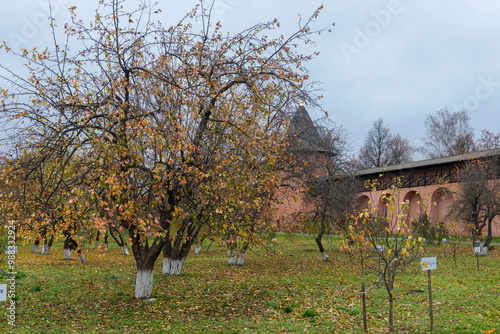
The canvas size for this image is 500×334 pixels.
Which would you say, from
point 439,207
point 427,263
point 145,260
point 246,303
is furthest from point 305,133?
point 439,207

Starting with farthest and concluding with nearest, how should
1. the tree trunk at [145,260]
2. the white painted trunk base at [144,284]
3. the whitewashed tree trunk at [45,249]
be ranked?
the whitewashed tree trunk at [45,249] → the white painted trunk base at [144,284] → the tree trunk at [145,260]

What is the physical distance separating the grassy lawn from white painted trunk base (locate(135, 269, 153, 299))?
27cm

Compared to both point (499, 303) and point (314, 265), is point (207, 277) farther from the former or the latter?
point (499, 303)

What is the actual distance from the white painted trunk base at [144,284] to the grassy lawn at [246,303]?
27cm

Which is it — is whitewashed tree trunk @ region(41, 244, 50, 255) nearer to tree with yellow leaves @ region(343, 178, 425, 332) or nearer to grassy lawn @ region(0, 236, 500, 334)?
grassy lawn @ region(0, 236, 500, 334)

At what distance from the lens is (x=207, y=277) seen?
13734 mm

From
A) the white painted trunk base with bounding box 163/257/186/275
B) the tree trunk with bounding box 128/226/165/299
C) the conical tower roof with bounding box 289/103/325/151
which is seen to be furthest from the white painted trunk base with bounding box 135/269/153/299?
the conical tower roof with bounding box 289/103/325/151

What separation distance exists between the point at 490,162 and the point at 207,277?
20.7 m

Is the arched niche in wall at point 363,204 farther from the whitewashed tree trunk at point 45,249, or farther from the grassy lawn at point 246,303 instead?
the whitewashed tree trunk at point 45,249

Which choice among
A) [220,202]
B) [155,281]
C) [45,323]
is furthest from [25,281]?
[220,202]

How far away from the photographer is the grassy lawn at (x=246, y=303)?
24.9 ft

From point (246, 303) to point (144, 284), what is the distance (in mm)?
2339

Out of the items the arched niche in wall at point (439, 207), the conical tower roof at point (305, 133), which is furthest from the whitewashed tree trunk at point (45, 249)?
the arched niche in wall at point (439, 207)

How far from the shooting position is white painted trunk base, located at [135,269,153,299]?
9703mm
